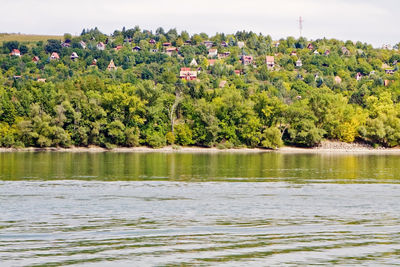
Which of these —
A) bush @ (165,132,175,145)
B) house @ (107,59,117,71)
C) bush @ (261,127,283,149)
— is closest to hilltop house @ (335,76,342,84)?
house @ (107,59,117,71)

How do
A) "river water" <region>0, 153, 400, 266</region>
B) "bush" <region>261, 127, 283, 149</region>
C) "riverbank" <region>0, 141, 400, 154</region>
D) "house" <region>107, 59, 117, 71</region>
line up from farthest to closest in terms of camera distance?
"house" <region>107, 59, 117, 71</region>, "bush" <region>261, 127, 283, 149</region>, "riverbank" <region>0, 141, 400, 154</region>, "river water" <region>0, 153, 400, 266</region>

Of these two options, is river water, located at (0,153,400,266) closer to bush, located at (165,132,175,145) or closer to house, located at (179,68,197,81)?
bush, located at (165,132,175,145)

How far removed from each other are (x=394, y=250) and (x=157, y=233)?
9156mm

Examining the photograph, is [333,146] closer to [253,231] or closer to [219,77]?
[219,77]

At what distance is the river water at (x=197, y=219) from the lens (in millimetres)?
23016

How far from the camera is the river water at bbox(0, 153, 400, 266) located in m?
23.0

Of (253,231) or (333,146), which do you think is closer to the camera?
(253,231)

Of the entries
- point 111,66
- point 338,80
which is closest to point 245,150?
point 338,80

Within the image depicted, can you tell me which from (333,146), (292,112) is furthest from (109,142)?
(333,146)

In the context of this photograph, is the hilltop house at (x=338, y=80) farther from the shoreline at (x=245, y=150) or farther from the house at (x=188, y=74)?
the shoreline at (x=245, y=150)

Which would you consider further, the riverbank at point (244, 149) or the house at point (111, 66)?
the house at point (111, 66)

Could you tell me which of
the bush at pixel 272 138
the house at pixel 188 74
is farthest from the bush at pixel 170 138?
the house at pixel 188 74

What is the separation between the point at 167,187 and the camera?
45500 millimetres

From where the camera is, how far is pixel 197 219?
30.8 m
